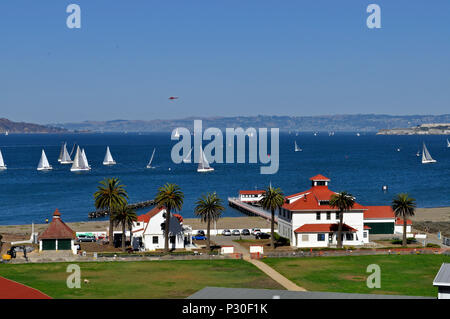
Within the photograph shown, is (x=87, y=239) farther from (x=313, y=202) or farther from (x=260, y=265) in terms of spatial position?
(x=313, y=202)

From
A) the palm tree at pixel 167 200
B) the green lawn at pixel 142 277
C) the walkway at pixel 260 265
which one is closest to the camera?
the green lawn at pixel 142 277

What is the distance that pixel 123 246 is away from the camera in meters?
78.5

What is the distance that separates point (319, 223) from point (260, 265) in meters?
19.1

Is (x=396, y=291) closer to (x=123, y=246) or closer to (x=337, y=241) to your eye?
(x=337, y=241)

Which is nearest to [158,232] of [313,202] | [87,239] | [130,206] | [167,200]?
[167,200]

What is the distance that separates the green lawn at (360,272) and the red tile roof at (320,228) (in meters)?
10.0

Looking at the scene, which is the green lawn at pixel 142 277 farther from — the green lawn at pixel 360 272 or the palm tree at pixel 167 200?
the palm tree at pixel 167 200

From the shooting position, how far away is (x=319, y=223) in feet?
279

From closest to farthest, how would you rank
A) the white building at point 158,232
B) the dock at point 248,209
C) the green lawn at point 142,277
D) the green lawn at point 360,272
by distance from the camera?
the green lawn at point 142,277, the green lawn at point 360,272, the white building at point 158,232, the dock at point 248,209

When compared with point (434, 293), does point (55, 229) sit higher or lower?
higher

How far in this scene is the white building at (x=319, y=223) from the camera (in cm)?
8319

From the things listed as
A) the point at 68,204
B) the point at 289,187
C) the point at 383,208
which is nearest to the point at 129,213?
the point at 383,208

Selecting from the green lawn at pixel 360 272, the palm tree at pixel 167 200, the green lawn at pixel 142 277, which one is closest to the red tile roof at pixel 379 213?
the green lawn at pixel 360 272
